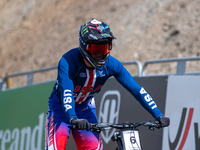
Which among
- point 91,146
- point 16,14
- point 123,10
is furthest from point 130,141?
point 16,14

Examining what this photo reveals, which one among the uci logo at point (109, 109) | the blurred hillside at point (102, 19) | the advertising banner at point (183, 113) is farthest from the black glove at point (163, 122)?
the blurred hillside at point (102, 19)

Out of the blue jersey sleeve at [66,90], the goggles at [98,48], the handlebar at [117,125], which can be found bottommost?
the handlebar at [117,125]

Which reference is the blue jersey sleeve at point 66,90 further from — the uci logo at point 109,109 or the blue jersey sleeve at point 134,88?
the uci logo at point 109,109

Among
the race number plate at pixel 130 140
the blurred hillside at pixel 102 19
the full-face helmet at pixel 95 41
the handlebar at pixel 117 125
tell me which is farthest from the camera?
the blurred hillside at pixel 102 19

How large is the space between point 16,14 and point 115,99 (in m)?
23.4

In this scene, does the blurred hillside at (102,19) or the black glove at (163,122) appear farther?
the blurred hillside at (102,19)

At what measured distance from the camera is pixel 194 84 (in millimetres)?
5023

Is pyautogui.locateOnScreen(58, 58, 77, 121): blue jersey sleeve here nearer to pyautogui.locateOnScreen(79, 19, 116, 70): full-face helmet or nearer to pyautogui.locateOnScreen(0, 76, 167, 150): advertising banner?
pyautogui.locateOnScreen(79, 19, 116, 70): full-face helmet

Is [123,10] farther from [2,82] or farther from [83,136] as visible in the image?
[83,136]

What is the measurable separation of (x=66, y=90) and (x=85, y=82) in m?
0.44

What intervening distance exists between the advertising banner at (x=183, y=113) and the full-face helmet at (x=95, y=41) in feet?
6.15

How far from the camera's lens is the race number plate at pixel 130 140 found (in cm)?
297

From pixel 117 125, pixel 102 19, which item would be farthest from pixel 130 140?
pixel 102 19

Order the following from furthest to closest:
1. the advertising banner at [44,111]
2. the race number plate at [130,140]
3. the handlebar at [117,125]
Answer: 1. the advertising banner at [44,111]
2. the handlebar at [117,125]
3. the race number plate at [130,140]
